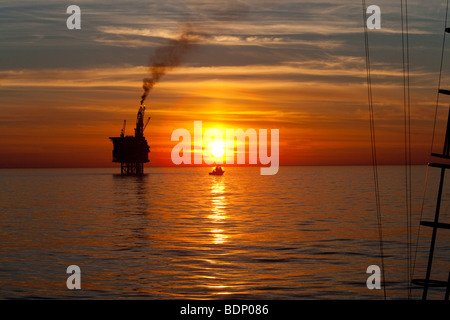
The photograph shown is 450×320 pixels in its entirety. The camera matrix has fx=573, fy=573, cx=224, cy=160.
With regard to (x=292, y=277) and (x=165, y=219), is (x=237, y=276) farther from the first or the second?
(x=165, y=219)

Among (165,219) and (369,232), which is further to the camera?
(165,219)

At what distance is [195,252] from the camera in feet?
125

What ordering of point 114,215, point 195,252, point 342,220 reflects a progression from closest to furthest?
point 195,252, point 342,220, point 114,215

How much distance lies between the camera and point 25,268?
3203 cm

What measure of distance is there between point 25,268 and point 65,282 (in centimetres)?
514

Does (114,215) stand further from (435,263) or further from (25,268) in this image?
(435,263)

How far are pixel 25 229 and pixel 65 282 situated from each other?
27861mm

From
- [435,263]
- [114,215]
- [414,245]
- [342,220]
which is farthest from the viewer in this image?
[114,215]
